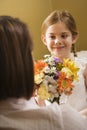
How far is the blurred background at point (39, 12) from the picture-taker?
2550 millimetres

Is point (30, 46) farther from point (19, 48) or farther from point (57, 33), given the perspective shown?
point (57, 33)

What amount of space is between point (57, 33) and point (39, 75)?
0.44 meters

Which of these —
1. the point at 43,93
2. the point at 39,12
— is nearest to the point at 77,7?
the point at 39,12

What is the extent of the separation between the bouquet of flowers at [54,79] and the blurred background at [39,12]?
4.24ft

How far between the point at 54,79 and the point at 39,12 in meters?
1.59

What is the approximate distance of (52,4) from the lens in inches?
112

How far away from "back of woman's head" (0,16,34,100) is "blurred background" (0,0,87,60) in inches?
64.4

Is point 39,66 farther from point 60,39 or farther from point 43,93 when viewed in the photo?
point 60,39

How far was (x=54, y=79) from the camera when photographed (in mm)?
1313

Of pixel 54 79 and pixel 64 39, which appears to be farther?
pixel 64 39

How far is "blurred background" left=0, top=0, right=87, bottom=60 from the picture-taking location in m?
2.55

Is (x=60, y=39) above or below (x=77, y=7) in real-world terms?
below

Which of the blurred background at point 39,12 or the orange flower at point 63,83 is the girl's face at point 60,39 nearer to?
the orange flower at point 63,83

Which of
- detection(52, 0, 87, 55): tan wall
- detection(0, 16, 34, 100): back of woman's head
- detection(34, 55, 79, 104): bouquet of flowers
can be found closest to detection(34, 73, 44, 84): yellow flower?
detection(34, 55, 79, 104): bouquet of flowers
